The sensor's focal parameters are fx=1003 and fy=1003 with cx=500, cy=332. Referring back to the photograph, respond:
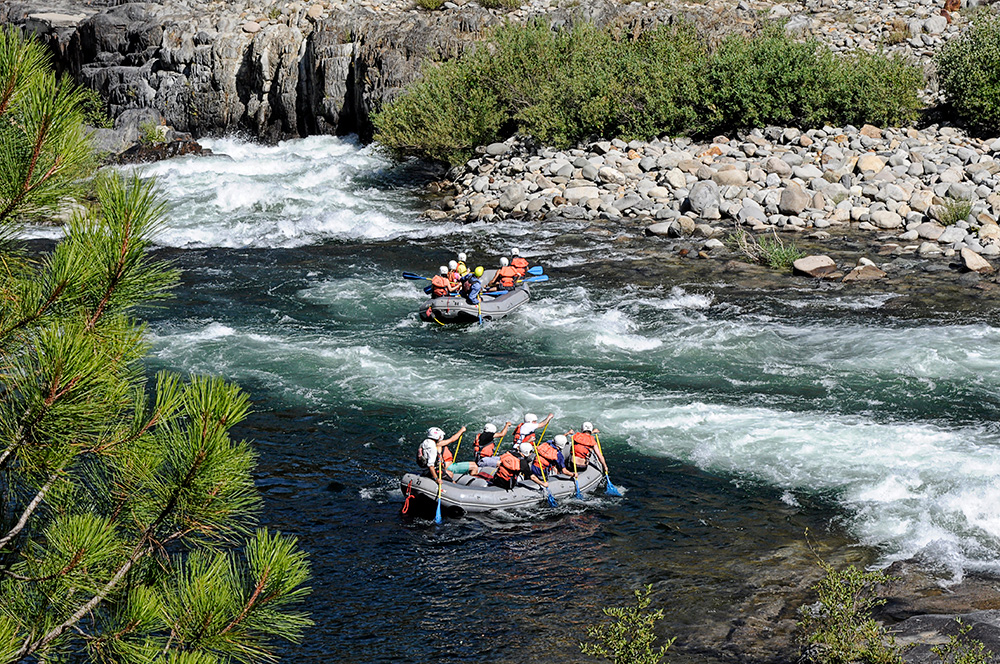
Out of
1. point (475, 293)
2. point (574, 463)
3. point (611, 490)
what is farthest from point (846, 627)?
point (475, 293)

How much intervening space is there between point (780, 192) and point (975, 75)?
613cm

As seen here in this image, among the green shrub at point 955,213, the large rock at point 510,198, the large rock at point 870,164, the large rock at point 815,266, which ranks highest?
the large rock at point 870,164

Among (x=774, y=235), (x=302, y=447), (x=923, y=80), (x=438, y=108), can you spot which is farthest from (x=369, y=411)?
(x=923, y=80)

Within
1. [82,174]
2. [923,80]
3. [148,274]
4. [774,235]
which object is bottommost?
[774,235]

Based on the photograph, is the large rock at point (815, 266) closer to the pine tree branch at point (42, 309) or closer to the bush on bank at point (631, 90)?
the bush on bank at point (631, 90)

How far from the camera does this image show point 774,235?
18.7 metres

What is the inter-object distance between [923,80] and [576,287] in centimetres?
1364

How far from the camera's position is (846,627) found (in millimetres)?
7020

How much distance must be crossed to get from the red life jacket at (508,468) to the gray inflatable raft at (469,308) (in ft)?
17.2

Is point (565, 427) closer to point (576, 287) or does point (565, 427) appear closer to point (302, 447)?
point (302, 447)

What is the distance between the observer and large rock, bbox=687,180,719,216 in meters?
20.5

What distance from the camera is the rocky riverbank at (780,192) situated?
18.3m

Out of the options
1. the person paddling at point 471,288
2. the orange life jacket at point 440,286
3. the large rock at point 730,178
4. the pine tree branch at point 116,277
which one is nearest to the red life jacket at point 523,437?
the person paddling at point 471,288

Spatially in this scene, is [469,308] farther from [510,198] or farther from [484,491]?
[510,198]
